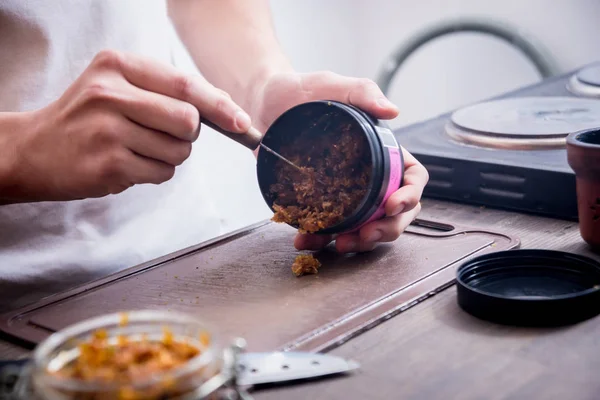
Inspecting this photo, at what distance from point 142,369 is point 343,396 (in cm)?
22

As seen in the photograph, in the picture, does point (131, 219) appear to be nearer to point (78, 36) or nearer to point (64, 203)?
point (64, 203)

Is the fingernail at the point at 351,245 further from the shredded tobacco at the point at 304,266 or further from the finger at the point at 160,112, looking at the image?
the finger at the point at 160,112

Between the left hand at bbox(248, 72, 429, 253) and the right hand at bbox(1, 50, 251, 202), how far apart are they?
211 millimetres

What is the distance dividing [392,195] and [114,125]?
39cm

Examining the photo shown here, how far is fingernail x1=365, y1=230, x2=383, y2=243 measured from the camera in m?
1.06

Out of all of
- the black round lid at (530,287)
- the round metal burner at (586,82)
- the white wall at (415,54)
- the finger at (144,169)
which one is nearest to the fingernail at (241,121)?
the finger at (144,169)

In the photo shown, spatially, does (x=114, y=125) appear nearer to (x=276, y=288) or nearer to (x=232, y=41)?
(x=276, y=288)

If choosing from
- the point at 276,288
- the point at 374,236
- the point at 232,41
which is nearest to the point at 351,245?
the point at 374,236

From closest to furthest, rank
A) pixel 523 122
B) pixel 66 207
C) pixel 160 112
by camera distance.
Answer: pixel 160 112, pixel 66 207, pixel 523 122

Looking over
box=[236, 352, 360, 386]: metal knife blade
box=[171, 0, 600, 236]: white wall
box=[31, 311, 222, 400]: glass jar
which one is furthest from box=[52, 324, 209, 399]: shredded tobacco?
box=[171, 0, 600, 236]: white wall

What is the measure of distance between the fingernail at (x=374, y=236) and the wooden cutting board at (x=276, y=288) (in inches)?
1.2

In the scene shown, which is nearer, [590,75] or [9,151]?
[9,151]

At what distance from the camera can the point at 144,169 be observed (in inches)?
38.1

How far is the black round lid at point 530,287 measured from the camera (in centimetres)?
82
